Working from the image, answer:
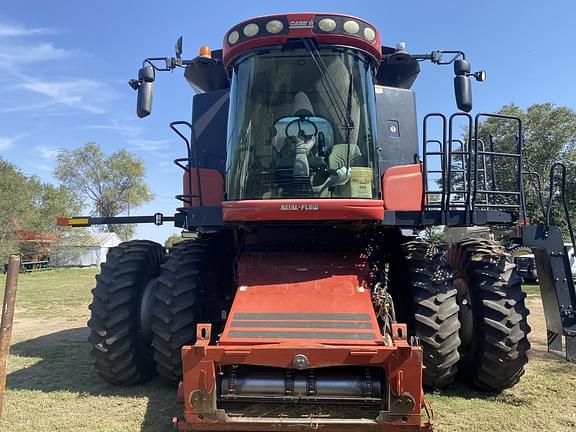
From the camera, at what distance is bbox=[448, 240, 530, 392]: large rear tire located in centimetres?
506

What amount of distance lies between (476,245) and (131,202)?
5315 centimetres

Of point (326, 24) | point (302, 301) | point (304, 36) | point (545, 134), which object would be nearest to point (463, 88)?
point (326, 24)

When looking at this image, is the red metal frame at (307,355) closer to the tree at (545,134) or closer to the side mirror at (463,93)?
the side mirror at (463,93)

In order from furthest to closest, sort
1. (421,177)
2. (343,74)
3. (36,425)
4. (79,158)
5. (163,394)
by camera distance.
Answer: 1. (79,158)
2. (421,177)
3. (163,394)
4. (343,74)
5. (36,425)

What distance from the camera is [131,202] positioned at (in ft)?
182

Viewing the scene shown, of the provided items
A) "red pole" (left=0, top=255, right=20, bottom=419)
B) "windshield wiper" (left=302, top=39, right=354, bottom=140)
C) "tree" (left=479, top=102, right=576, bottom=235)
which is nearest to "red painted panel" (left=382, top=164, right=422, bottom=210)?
"windshield wiper" (left=302, top=39, right=354, bottom=140)

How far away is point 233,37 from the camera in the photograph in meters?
5.23

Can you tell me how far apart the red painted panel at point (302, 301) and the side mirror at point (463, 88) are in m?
1.92

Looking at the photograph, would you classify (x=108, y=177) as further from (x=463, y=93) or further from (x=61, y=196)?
(x=463, y=93)

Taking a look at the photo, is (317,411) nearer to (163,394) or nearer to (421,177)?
(163,394)

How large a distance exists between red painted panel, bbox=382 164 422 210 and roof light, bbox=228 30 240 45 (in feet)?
6.76

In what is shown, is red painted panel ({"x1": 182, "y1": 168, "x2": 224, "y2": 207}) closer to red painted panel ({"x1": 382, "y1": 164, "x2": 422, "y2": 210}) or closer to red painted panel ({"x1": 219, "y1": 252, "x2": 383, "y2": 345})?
red painted panel ({"x1": 219, "y1": 252, "x2": 383, "y2": 345})

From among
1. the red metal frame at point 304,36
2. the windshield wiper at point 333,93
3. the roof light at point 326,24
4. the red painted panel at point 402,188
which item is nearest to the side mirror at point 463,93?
the red painted panel at point 402,188

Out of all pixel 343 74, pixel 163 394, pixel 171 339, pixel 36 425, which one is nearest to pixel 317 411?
pixel 171 339
